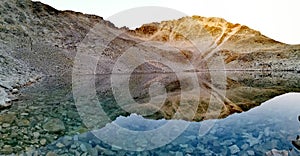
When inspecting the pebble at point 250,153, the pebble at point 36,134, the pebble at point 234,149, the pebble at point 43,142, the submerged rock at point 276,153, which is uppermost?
the pebble at point 36,134

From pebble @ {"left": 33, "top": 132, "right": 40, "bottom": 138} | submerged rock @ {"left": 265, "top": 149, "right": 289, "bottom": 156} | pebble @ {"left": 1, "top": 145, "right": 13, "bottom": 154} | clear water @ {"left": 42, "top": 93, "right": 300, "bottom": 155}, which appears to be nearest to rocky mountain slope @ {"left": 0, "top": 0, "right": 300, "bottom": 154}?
pebble @ {"left": 1, "top": 145, "right": 13, "bottom": 154}

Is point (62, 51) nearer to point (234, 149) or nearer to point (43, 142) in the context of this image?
point (43, 142)

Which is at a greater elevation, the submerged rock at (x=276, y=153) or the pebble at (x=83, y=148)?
the pebble at (x=83, y=148)

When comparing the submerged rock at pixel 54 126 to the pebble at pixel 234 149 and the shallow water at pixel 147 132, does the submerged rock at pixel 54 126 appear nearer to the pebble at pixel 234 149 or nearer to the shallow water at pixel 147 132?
the shallow water at pixel 147 132

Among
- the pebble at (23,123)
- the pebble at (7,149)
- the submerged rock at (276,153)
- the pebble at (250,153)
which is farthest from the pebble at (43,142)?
the submerged rock at (276,153)

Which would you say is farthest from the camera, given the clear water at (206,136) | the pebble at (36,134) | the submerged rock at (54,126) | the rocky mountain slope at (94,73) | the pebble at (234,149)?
the rocky mountain slope at (94,73)

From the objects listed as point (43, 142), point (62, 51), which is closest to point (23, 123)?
point (43, 142)

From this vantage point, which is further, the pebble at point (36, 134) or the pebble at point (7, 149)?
the pebble at point (36, 134)

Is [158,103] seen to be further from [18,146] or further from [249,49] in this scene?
[249,49]

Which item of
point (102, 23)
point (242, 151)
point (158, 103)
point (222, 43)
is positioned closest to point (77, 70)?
point (158, 103)

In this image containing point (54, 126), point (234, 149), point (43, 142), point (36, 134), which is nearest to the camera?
point (234, 149)

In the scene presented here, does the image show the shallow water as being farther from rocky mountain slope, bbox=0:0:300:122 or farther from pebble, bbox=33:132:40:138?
rocky mountain slope, bbox=0:0:300:122
